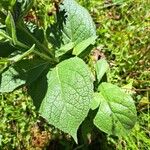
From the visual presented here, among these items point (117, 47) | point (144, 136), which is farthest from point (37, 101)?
point (117, 47)

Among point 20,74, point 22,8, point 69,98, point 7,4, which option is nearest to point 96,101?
point 69,98

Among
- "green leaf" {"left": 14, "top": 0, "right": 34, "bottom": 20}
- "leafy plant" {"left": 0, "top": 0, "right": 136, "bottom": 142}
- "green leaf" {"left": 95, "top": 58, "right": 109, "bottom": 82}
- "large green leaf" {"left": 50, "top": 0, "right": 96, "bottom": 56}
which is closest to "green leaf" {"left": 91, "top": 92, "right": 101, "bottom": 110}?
"leafy plant" {"left": 0, "top": 0, "right": 136, "bottom": 142}

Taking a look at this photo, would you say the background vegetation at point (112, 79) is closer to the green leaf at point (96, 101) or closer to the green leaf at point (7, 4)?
the green leaf at point (96, 101)

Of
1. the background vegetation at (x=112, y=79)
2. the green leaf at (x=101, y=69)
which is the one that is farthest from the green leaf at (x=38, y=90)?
the background vegetation at (x=112, y=79)

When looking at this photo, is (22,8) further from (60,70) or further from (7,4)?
(60,70)

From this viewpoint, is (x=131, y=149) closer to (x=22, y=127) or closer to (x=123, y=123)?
(x=123, y=123)

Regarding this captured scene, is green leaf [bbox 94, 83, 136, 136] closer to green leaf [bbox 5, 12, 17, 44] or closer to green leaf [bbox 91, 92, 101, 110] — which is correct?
green leaf [bbox 91, 92, 101, 110]
